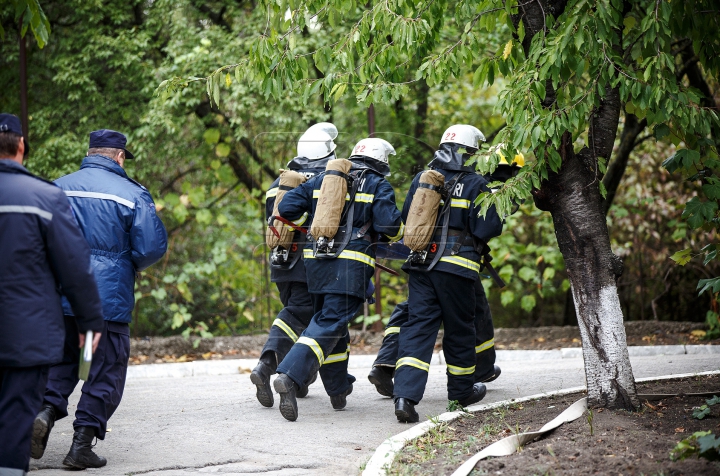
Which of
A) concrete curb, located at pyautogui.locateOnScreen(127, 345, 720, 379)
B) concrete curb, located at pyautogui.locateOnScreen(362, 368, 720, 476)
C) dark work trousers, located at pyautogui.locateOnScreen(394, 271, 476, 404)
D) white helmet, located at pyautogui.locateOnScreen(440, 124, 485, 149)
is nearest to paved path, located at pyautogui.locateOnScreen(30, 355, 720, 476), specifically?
concrete curb, located at pyautogui.locateOnScreen(362, 368, 720, 476)

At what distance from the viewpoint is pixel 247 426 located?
5750mm

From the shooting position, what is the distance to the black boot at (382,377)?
6547mm

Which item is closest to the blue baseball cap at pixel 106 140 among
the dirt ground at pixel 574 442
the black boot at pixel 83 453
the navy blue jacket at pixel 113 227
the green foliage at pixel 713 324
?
the navy blue jacket at pixel 113 227

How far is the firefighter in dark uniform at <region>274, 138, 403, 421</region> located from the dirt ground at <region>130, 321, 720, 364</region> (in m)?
3.92

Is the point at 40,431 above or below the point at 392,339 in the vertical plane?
below

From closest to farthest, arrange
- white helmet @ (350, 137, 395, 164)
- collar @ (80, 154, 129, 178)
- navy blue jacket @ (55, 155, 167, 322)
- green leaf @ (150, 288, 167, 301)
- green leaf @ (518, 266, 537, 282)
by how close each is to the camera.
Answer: navy blue jacket @ (55, 155, 167, 322) < collar @ (80, 154, 129, 178) < white helmet @ (350, 137, 395, 164) < green leaf @ (150, 288, 167, 301) < green leaf @ (518, 266, 537, 282)

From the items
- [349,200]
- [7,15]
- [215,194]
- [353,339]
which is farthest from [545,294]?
[7,15]

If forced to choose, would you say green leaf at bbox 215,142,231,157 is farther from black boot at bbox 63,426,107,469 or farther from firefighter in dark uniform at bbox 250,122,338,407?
black boot at bbox 63,426,107,469

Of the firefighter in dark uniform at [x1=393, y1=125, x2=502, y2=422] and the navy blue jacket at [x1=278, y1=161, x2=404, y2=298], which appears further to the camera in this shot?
the navy blue jacket at [x1=278, y1=161, x2=404, y2=298]

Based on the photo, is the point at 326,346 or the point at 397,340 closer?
the point at 326,346

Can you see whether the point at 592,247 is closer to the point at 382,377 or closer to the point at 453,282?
the point at 453,282

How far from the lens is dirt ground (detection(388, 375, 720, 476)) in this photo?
3963 mm

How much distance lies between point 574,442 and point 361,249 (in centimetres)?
221

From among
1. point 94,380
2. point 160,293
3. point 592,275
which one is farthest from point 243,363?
point 592,275
